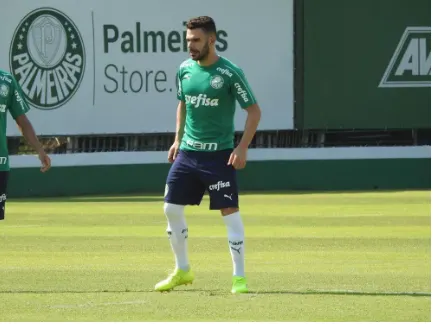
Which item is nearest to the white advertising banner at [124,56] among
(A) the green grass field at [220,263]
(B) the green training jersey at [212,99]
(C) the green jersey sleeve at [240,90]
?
(A) the green grass field at [220,263]

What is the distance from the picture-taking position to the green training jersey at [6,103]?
32.6 ft

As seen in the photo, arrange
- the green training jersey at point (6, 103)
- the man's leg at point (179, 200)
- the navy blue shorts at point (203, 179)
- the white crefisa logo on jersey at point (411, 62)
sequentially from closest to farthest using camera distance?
the navy blue shorts at point (203, 179), the man's leg at point (179, 200), the green training jersey at point (6, 103), the white crefisa logo on jersey at point (411, 62)

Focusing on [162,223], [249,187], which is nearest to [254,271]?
[162,223]

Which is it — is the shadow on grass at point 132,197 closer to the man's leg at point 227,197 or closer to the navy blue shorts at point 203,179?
the navy blue shorts at point 203,179

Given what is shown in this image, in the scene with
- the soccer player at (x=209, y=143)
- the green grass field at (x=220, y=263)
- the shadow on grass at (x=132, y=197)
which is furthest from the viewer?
the shadow on grass at (x=132, y=197)

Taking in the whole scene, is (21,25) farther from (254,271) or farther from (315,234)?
(254,271)

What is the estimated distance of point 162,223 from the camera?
17484mm

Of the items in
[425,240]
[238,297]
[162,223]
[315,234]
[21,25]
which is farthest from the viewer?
[21,25]

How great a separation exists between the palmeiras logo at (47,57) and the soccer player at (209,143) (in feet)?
53.0

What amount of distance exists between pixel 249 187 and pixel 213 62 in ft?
53.8

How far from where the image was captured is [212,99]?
957cm

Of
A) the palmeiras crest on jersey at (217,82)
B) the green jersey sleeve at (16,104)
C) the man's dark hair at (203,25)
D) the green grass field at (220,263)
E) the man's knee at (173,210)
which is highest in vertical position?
the man's dark hair at (203,25)

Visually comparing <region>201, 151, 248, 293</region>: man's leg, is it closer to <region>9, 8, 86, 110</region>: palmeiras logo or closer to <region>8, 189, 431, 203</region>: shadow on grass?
<region>8, 189, 431, 203</region>: shadow on grass

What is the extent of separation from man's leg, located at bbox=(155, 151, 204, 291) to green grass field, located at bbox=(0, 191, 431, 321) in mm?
118
